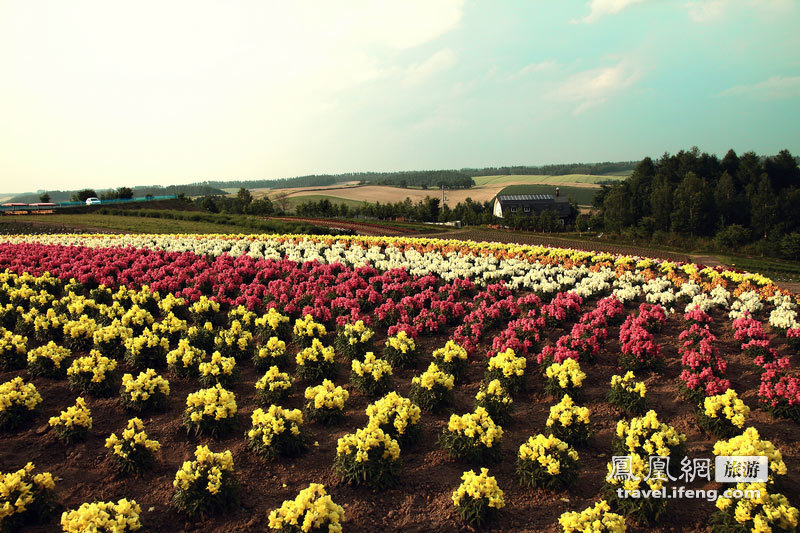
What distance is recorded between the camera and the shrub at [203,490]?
18.9 feet

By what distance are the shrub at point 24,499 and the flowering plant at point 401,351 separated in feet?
19.6

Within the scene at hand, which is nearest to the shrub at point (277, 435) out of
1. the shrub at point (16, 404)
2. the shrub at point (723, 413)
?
the shrub at point (16, 404)

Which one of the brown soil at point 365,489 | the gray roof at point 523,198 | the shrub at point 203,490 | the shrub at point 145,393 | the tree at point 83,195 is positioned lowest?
the brown soil at point 365,489

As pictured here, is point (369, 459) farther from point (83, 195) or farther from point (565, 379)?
point (83, 195)

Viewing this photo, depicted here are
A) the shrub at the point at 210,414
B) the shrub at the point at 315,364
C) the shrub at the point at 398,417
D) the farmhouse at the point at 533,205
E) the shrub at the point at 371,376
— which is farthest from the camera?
the farmhouse at the point at 533,205

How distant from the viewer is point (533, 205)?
100 meters

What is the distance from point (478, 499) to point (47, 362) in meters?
9.29

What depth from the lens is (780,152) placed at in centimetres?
7844

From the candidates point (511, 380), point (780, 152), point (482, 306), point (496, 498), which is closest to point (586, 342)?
point (511, 380)

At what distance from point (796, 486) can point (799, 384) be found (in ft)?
7.25

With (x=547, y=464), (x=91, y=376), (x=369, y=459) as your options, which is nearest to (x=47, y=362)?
(x=91, y=376)

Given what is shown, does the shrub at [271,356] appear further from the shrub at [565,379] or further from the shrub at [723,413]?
the shrub at [723,413]

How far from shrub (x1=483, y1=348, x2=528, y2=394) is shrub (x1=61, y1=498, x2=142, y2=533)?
6.14 metres

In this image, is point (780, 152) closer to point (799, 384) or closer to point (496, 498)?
point (799, 384)
